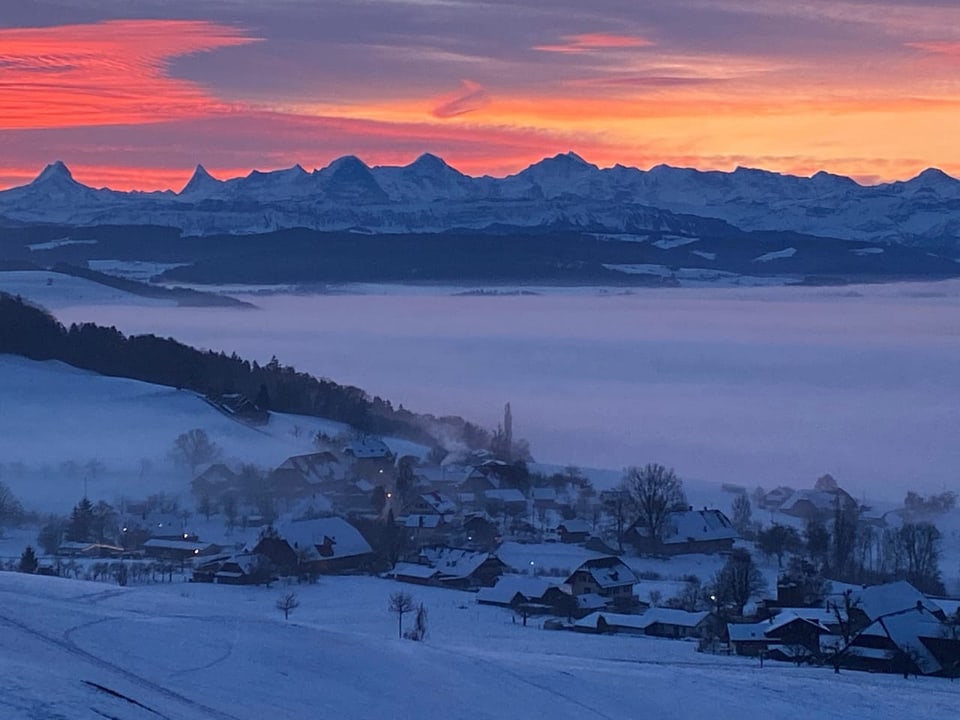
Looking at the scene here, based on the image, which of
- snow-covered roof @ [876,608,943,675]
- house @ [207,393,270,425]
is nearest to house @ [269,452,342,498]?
house @ [207,393,270,425]

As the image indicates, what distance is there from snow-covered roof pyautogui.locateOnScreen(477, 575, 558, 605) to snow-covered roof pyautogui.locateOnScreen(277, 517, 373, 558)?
428 cm

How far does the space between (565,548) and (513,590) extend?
5682mm

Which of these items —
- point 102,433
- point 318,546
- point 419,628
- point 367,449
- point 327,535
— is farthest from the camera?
point 102,433

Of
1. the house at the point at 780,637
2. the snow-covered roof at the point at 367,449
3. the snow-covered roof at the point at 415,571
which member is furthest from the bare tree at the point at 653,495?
the house at the point at 780,637

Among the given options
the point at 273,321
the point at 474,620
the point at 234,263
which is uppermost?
the point at 234,263

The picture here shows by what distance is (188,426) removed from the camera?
39.7 metres

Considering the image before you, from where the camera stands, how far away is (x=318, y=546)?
26844 mm

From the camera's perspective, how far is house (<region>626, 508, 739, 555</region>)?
29.7 m

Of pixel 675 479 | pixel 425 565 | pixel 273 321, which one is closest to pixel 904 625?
pixel 425 565

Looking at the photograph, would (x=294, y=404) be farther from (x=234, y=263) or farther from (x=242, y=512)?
(x=234, y=263)

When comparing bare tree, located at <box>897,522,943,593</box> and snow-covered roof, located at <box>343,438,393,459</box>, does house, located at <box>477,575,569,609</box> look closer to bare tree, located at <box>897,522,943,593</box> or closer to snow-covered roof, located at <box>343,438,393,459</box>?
bare tree, located at <box>897,522,943,593</box>

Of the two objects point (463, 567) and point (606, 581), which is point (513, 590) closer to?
point (606, 581)

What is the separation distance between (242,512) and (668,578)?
10.7 metres

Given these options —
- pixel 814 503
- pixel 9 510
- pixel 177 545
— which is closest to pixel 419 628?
pixel 177 545
